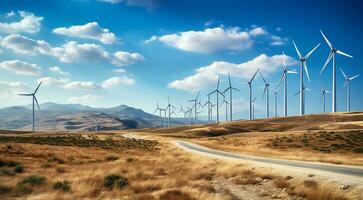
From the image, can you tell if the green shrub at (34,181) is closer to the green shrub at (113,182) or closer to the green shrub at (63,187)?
the green shrub at (63,187)

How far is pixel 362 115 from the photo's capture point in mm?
168000

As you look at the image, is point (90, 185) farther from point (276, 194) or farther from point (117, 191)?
point (276, 194)

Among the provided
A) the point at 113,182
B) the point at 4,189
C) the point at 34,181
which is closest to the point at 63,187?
the point at 4,189

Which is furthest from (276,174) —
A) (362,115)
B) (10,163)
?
(362,115)

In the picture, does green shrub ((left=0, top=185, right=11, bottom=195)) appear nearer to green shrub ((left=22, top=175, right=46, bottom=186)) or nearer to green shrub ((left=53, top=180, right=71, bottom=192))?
green shrub ((left=22, top=175, right=46, bottom=186))

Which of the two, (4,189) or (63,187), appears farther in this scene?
(63,187)

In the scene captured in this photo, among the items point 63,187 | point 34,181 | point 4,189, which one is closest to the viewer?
point 4,189

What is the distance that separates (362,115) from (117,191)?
17060 cm

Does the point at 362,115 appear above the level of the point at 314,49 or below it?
below

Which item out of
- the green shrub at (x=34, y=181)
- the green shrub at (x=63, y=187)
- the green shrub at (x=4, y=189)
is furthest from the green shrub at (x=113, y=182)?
the green shrub at (x=4, y=189)

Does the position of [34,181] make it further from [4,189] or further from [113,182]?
[113,182]

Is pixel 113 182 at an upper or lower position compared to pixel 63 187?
lower

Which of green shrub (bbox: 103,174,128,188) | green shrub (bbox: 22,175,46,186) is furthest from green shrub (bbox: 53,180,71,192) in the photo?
green shrub (bbox: 103,174,128,188)

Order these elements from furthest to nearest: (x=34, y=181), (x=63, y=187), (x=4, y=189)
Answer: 1. (x=34, y=181)
2. (x=63, y=187)
3. (x=4, y=189)
